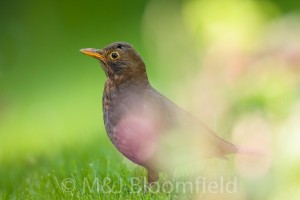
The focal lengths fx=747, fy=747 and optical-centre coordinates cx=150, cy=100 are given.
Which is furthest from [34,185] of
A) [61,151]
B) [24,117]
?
[24,117]

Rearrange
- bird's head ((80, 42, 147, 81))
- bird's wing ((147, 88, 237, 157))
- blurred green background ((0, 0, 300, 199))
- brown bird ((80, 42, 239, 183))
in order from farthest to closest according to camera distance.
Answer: blurred green background ((0, 0, 300, 199)), bird's head ((80, 42, 147, 81)), bird's wing ((147, 88, 237, 157)), brown bird ((80, 42, 239, 183))

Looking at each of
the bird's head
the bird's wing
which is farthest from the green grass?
the bird's head

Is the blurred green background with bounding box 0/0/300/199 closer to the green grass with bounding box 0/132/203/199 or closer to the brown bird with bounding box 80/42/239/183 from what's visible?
the green grass with bounding box 0/132/203/199

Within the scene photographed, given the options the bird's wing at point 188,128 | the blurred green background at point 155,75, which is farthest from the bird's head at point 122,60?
the blurred green background at point 155,75

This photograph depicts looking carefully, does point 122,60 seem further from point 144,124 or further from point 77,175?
point 77,175

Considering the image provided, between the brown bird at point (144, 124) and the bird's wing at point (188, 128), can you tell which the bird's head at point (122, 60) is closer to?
the brown bird at point (144, 124)

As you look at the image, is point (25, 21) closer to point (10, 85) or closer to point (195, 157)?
point (10, 85)
